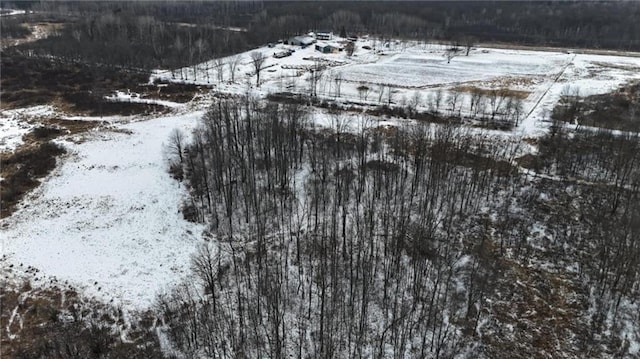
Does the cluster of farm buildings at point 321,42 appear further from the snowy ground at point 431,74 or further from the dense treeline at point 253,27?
the dense treeline at point 253,27

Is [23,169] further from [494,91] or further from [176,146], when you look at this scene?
[494,91]

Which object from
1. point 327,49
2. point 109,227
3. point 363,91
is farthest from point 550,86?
point 109,227

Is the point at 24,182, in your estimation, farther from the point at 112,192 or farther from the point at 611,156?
the point at 611,156

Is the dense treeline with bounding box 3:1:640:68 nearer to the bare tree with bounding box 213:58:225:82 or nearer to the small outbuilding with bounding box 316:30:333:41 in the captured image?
the bare tree with bounding box 213:58:225:82

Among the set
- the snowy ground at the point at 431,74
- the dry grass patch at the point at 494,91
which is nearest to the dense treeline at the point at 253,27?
the snowy ground at the point at 431,74

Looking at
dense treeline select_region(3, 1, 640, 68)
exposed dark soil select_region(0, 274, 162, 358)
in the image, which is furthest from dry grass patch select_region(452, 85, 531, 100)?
exposed dark soil select_region(0, 274, 162, 358)

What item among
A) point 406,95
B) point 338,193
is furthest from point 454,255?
point 406,95

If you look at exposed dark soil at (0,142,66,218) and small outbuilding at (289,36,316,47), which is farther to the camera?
small outbuilding at (289,36,316,47)
